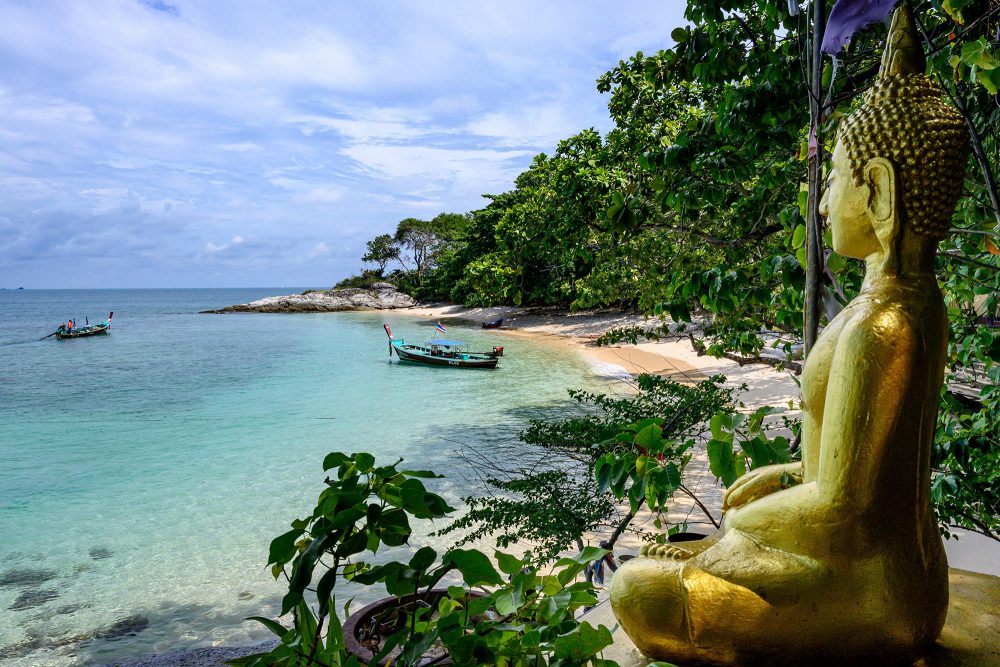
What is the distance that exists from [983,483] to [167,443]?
15.8 metres

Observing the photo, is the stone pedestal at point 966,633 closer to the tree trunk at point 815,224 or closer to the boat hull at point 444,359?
the tree trunk at point 815,224

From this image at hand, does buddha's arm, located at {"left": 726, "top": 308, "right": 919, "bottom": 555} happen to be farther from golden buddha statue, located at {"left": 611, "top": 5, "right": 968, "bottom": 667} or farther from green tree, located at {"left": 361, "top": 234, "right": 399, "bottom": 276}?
green tree, located at {"left": 361, "top": 234, "right": 399, "bottom": 276}

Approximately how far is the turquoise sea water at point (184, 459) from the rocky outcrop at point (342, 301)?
29.5 metres

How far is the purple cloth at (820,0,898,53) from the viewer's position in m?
1.87

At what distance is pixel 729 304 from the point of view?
3.65 metres

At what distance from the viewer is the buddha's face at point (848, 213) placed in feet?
5.82

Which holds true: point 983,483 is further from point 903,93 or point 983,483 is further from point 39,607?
point 39,607

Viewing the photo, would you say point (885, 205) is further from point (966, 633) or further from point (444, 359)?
point (444, 359)

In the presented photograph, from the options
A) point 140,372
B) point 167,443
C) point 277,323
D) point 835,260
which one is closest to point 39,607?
point 167,443

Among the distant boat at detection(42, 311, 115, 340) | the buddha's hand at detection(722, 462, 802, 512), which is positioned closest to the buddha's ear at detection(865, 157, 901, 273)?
the buddha's hand at detection(722, 462, 802, 512)

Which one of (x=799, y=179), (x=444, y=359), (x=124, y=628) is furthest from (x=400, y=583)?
(x=444, y=359)

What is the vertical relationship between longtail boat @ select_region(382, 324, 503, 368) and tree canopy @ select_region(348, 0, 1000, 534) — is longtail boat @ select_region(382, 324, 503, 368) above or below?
below

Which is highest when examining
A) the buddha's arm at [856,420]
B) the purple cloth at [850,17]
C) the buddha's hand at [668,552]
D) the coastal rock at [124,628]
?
the purple cloth at [850,17]

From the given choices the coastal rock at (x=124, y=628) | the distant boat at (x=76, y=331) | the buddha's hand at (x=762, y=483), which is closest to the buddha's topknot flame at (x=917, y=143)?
the buddha's hand at (x=762, y=483)
